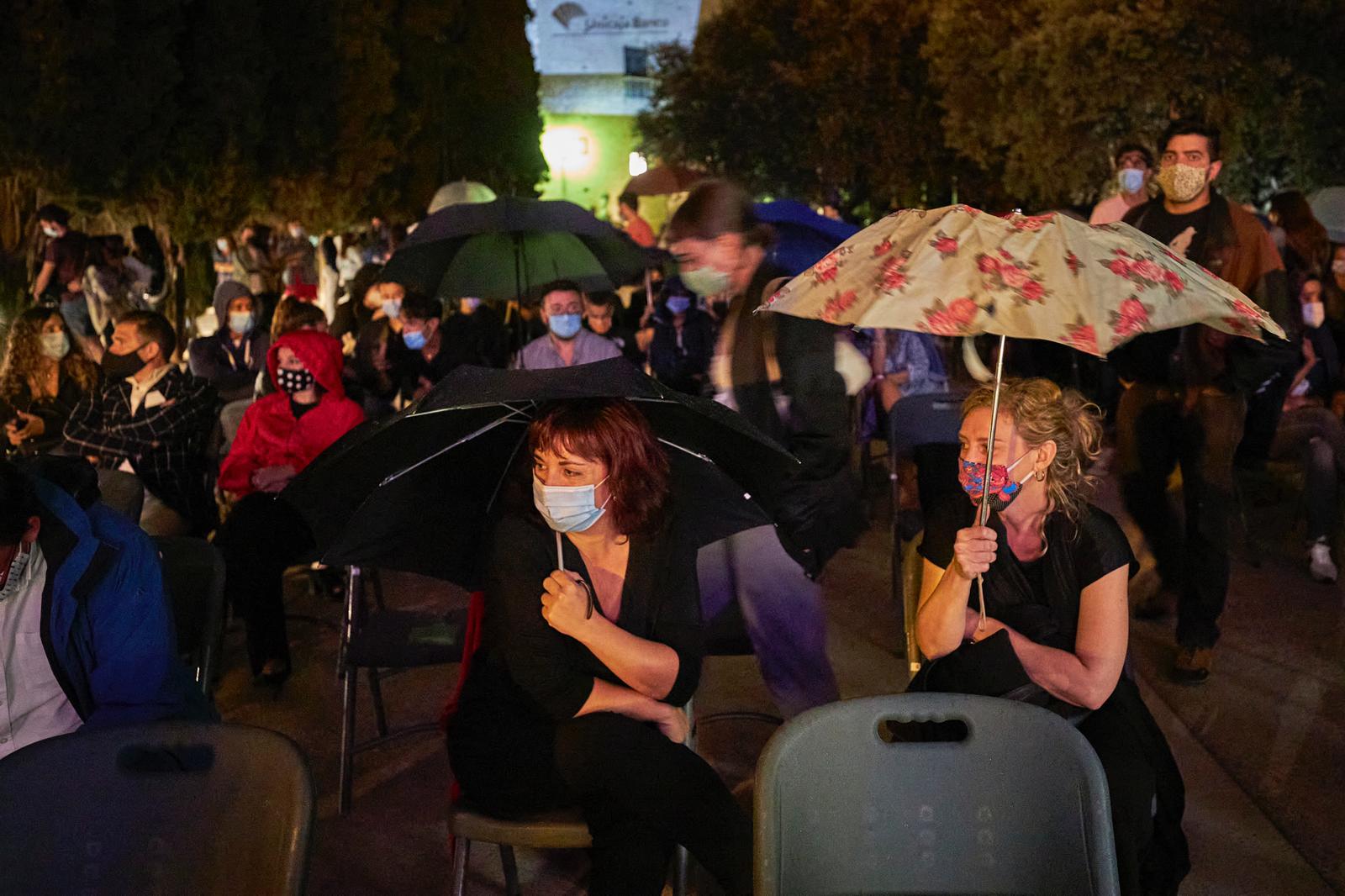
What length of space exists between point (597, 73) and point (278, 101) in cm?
6631

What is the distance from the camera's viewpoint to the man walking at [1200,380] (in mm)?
4875

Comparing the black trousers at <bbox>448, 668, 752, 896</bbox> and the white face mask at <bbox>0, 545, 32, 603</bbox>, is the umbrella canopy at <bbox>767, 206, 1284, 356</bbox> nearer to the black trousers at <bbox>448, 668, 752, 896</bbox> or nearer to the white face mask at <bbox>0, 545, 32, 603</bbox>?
the black trousers at <bbox>448, 668, 752, 896</bbox>

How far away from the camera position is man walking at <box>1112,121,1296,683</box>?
488cm

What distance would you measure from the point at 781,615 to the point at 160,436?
3.29 m

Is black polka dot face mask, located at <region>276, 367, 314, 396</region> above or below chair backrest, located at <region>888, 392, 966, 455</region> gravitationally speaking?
above

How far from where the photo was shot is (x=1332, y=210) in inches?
394

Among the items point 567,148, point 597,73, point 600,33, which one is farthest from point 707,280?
point 600,33

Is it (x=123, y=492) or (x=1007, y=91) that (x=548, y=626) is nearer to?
(x=123, y=492)

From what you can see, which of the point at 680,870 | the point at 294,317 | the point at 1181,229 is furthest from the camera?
the point at 294,317

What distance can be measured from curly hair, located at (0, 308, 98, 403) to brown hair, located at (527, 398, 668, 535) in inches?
178

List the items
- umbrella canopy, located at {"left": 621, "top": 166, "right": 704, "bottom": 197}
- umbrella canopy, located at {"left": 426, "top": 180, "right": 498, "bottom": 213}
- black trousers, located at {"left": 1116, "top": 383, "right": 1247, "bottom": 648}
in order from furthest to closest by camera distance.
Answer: umbrella canopy, located at {"left": 621, "top": 166, "right": 704, "bottom": 197} < umbrella canopy, located at {"left": 426, "top": 180, "right": 498, "bottom": 213} < black trousers, located at {"left": 1116, "top": 383, "right": 1247, "bottom": 648}

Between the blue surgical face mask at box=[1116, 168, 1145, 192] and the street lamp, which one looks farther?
the street lamp

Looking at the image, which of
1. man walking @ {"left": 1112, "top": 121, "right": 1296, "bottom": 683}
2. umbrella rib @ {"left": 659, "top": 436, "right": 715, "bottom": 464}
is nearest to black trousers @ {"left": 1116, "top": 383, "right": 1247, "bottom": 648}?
man walking @ {"left": 1112, "top": 121, "right": 1296, "bottom": 683}

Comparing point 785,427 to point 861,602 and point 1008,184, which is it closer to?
point 861,602
